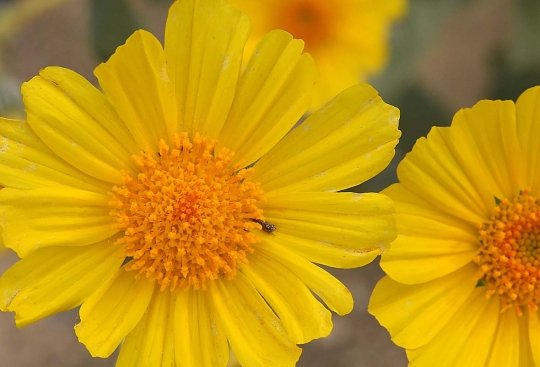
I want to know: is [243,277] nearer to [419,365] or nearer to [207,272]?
[207,272]

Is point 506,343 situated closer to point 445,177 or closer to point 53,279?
point 445,177

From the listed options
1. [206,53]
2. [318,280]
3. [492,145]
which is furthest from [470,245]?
[206,53]

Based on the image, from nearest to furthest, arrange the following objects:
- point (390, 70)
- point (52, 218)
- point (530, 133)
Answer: point (52, 218) → point (530, 133) → point (390, 70)

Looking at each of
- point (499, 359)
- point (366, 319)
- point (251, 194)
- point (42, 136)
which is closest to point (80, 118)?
point (42, 136)

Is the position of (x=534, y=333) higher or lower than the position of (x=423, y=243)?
lower

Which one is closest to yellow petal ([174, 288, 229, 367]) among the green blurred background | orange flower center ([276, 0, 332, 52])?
the green blurred background

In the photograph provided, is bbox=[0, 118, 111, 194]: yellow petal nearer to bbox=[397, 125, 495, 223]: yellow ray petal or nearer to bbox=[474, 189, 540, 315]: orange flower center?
bbox=[397, 125, 495, 223]: yellow ray petal
